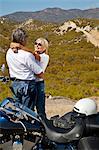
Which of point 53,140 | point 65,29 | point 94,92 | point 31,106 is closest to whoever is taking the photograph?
point 53,140

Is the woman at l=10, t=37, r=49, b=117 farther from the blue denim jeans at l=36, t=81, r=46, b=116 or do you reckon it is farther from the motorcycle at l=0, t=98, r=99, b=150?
the motorcycle at l=0, t=98, r=99, b=150

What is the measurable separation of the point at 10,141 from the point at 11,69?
1947mm

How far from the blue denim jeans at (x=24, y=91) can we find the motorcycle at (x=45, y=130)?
5.05 ft

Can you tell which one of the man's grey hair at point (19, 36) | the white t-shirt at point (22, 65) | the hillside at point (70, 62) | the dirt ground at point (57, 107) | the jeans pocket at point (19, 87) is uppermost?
the man's grey hair at point (19, 36)

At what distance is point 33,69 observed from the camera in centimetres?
659

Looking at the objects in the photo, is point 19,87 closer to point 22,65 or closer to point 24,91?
point 24,91

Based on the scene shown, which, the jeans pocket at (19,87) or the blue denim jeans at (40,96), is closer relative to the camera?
the jeans pocket at (19,87)

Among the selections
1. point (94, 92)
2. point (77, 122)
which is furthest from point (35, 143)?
point (94, 92)

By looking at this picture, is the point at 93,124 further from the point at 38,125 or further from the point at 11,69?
the point at 11,69

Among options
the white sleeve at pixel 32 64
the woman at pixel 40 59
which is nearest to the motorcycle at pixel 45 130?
the white sleeve at pixel 32 64

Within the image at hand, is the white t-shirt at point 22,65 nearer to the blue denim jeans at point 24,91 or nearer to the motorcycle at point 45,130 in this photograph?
the blue denim jeans at point 24,91

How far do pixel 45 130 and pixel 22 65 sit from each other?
1.86 metres

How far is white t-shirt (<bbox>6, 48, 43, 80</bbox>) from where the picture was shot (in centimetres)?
653

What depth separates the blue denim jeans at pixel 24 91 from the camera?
669 centimetres
